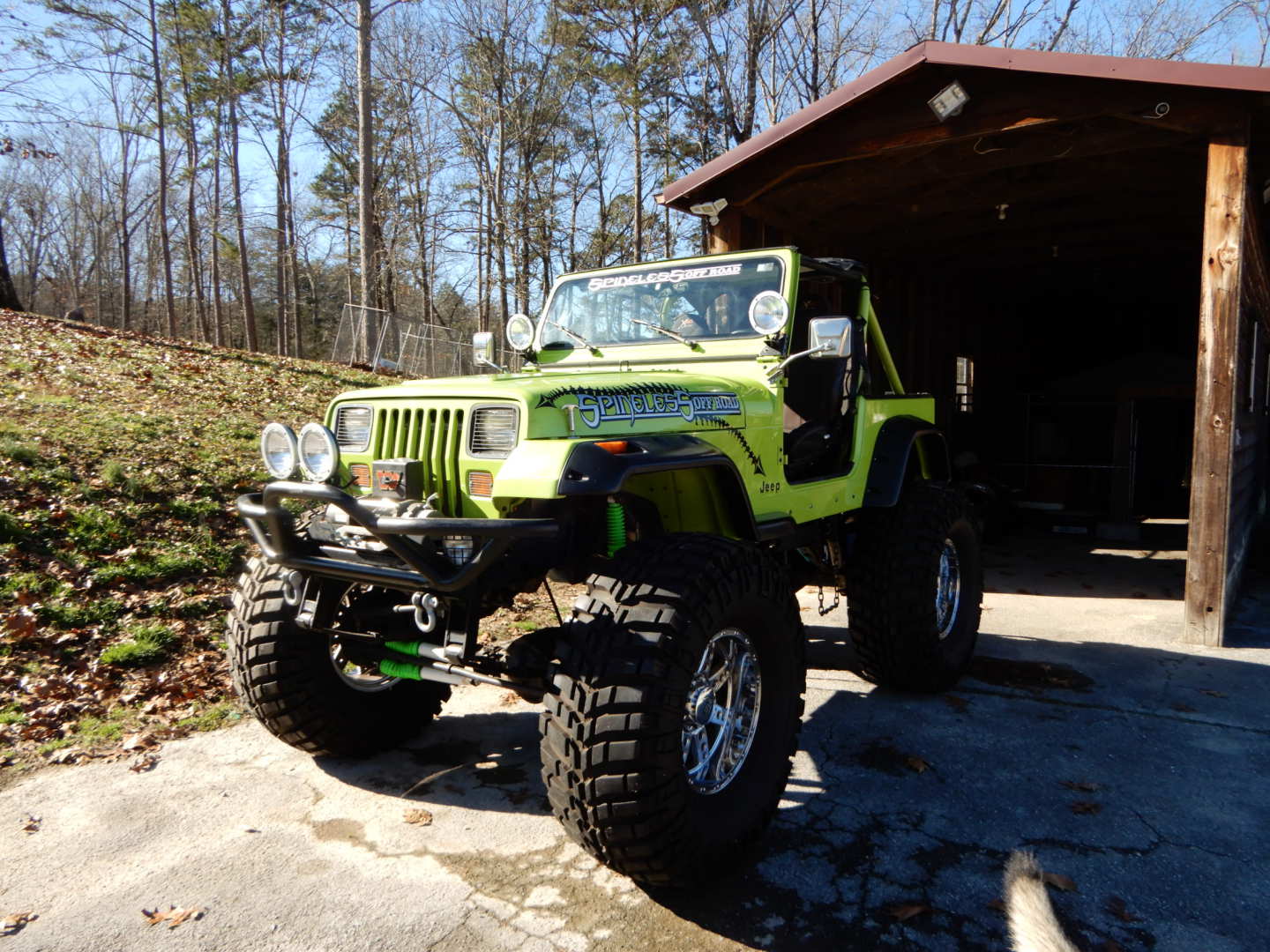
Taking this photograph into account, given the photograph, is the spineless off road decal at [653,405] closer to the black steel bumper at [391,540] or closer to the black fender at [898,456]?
the black steel bumper at [391,540]

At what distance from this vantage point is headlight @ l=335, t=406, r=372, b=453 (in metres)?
3.30

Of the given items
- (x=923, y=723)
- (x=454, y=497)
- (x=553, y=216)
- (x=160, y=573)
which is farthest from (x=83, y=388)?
(x=553, y=216)

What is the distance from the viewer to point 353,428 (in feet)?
11.0

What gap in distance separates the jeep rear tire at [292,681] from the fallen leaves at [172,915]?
0.87 metres

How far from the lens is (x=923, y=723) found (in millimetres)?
4344

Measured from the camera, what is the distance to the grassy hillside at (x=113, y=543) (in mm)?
4352

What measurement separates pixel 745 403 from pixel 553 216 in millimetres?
26618

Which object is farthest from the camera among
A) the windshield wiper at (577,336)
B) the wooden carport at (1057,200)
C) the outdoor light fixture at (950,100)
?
the outdoor light fixture at (950,100)

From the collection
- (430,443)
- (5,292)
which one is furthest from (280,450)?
(5,292)

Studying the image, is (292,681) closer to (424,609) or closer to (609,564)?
(424,609)

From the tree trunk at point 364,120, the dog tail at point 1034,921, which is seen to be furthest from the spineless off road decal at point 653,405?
the tree trunk at point 364,120

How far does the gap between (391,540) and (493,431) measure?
0.54 metres

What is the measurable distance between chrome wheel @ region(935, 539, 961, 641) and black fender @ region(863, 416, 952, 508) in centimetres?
50

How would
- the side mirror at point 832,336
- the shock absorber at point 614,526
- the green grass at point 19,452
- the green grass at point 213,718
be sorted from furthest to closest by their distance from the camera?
the green grass at point 19,452
the green grass at point 213,718
the side mirror at point 832,336
the shock absorber at point 614,526
